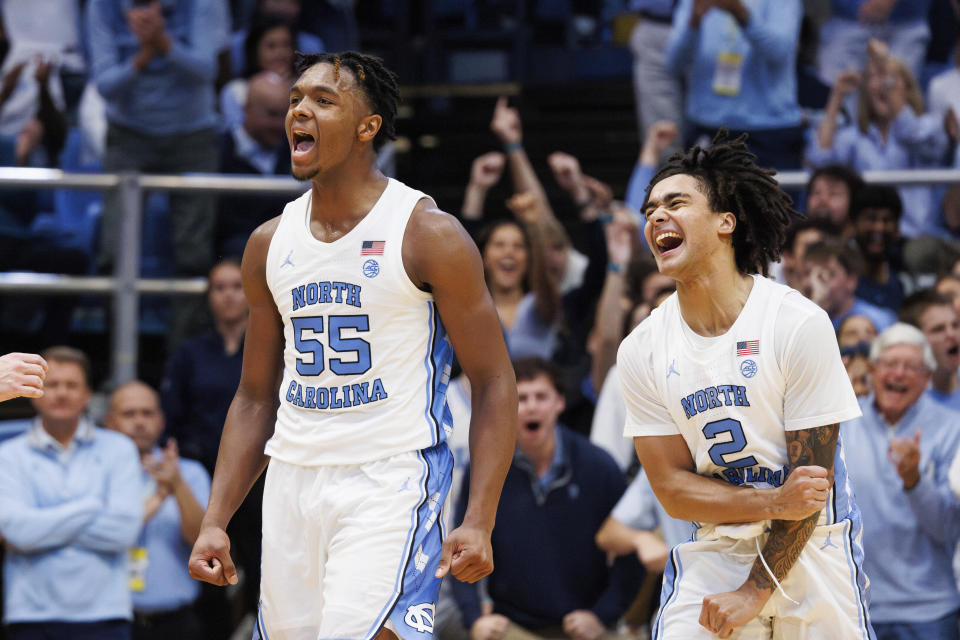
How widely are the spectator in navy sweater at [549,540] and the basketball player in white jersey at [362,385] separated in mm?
2302

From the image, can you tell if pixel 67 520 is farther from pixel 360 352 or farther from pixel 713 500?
pixel 713 500

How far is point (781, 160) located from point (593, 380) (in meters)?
2.00

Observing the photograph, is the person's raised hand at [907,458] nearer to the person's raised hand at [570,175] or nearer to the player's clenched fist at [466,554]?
the person's raised hand at [570,175]

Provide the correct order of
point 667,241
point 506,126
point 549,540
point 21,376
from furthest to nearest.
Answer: point 506,126
point 549,540
point 667,241
point 21,376

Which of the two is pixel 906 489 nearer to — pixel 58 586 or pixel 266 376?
pixel 266 376

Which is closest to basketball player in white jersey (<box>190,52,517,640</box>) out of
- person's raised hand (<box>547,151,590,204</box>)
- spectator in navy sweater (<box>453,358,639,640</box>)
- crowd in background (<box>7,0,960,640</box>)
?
spectator in navy sweater (<box>453,358,639,640</box>)

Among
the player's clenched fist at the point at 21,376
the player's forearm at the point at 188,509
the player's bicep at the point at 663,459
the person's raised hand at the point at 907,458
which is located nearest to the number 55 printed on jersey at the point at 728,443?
the player's bicep at the point at 663,459

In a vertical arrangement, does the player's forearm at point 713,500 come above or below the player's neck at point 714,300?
below

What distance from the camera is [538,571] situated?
6406 mm

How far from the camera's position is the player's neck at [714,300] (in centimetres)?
422

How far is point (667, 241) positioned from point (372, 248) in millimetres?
900

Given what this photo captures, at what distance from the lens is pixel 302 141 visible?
4.04 m

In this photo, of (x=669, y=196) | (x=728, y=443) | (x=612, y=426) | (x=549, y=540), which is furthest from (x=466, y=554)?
(x=612, y=426)

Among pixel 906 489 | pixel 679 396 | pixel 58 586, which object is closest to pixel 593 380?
pixel 906 489
